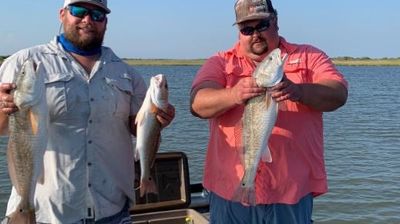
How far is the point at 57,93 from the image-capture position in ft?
13.5

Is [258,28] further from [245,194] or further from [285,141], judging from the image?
[245,194]

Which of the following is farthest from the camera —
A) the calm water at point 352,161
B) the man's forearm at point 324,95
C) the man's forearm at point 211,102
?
the calm water at point 352,161

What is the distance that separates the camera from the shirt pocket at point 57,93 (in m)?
4.09

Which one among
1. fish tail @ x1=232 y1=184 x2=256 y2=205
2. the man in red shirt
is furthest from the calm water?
fish tail @ x1=232 y1=184 x2=256 y2=205

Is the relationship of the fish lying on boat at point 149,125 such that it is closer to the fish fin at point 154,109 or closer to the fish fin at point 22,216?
the fish fin at point 154,109

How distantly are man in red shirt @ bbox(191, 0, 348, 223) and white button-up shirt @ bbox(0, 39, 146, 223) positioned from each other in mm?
688

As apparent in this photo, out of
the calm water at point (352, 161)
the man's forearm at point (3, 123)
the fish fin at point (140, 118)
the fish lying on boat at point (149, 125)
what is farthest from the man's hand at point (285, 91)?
the calm water at point (352, 161)

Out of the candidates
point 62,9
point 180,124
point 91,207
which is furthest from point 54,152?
point 180,124

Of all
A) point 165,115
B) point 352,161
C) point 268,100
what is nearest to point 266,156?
point 268,100

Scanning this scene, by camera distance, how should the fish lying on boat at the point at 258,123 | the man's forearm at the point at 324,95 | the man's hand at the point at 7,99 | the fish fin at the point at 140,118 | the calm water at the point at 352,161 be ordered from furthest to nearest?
the calm water at the point at 352,161, the fish fin at the point at 140,118, the man's forearm at the point at 324,95, the fish lying on boat at the point at 258,123, the man's hand at the point at 7,99

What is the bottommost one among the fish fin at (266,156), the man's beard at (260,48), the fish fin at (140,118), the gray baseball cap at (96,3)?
the fish fin at (266,156)

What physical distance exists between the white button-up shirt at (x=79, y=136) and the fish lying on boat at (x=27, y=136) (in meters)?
0.20

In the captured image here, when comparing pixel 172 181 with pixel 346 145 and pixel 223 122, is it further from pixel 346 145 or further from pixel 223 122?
pixel 346 145

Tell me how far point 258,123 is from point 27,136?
1.70 meters
